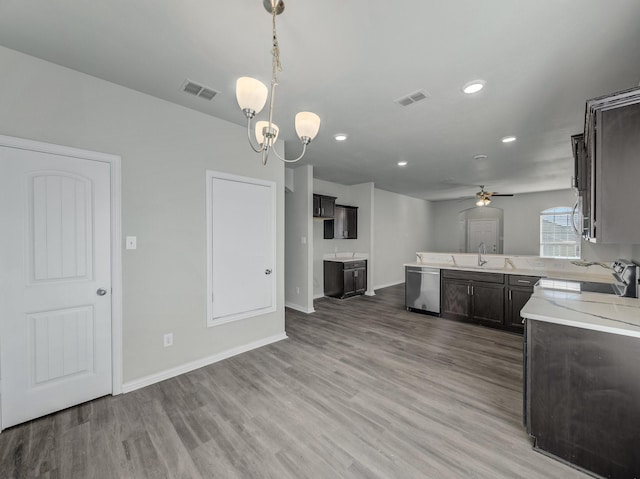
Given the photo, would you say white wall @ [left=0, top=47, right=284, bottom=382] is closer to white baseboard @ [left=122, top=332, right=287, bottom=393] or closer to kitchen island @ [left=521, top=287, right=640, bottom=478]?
white baseboard @ [left=122, top=332, right=287, bottom=393]

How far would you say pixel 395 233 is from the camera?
320 inches

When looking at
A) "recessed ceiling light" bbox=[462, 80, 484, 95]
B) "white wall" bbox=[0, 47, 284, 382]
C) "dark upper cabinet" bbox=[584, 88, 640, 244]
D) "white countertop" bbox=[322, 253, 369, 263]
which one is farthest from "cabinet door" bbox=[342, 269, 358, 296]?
"dark upper cabinet" bbox=[584, 88, 640, 244]

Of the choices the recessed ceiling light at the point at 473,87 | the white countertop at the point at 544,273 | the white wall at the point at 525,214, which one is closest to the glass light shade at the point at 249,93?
the recessed ceiling light at the point at 473,87

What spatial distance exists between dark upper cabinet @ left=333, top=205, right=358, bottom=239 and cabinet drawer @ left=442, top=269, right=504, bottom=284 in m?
2.39

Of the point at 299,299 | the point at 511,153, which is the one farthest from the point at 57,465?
the point at 511,153

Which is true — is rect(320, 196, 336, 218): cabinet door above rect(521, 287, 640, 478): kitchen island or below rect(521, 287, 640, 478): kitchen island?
above

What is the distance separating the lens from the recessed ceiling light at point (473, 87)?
2.23m

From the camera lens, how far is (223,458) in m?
1.68

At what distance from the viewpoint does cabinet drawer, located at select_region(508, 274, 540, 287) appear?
3.73 m

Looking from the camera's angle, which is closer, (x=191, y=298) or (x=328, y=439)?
(x=328, y=439)

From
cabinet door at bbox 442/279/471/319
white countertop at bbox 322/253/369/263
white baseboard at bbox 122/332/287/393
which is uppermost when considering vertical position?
white countertop at bbox 322/253/369/263

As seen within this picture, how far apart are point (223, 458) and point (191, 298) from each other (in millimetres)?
1534

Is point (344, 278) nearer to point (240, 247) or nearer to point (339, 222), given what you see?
point (339, 222)

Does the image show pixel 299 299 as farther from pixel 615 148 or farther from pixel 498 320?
pixel 615 148
